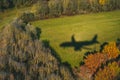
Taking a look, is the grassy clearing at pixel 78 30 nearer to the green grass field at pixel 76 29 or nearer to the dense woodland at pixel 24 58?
the green grass field at pixel 76 29

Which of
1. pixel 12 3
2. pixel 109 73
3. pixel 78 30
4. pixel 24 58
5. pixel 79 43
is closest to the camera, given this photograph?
pixel 24 58

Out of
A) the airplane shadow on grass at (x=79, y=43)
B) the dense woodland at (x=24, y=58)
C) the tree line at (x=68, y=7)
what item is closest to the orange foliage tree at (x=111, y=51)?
the airplane shadow on grass at (x=79, y=43)

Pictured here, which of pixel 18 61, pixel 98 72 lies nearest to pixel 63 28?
pixel 98 72

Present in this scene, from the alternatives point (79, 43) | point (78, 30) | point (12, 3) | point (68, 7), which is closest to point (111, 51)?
point (79, 43)

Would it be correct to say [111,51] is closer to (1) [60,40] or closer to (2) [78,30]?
(2) [78,30]

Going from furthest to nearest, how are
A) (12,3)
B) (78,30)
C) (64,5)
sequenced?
(12,3) < (64,5) < (78,30)

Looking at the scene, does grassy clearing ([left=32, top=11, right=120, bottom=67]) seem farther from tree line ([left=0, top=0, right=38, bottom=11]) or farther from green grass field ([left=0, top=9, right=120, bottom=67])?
tree line ([left=0, top=0, right=38, bottom=11])

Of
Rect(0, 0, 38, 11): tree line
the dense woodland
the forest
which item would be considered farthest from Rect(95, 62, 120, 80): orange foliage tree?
Rect(0, 0, 38, 11): tree line

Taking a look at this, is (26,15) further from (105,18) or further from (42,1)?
(105,18)
